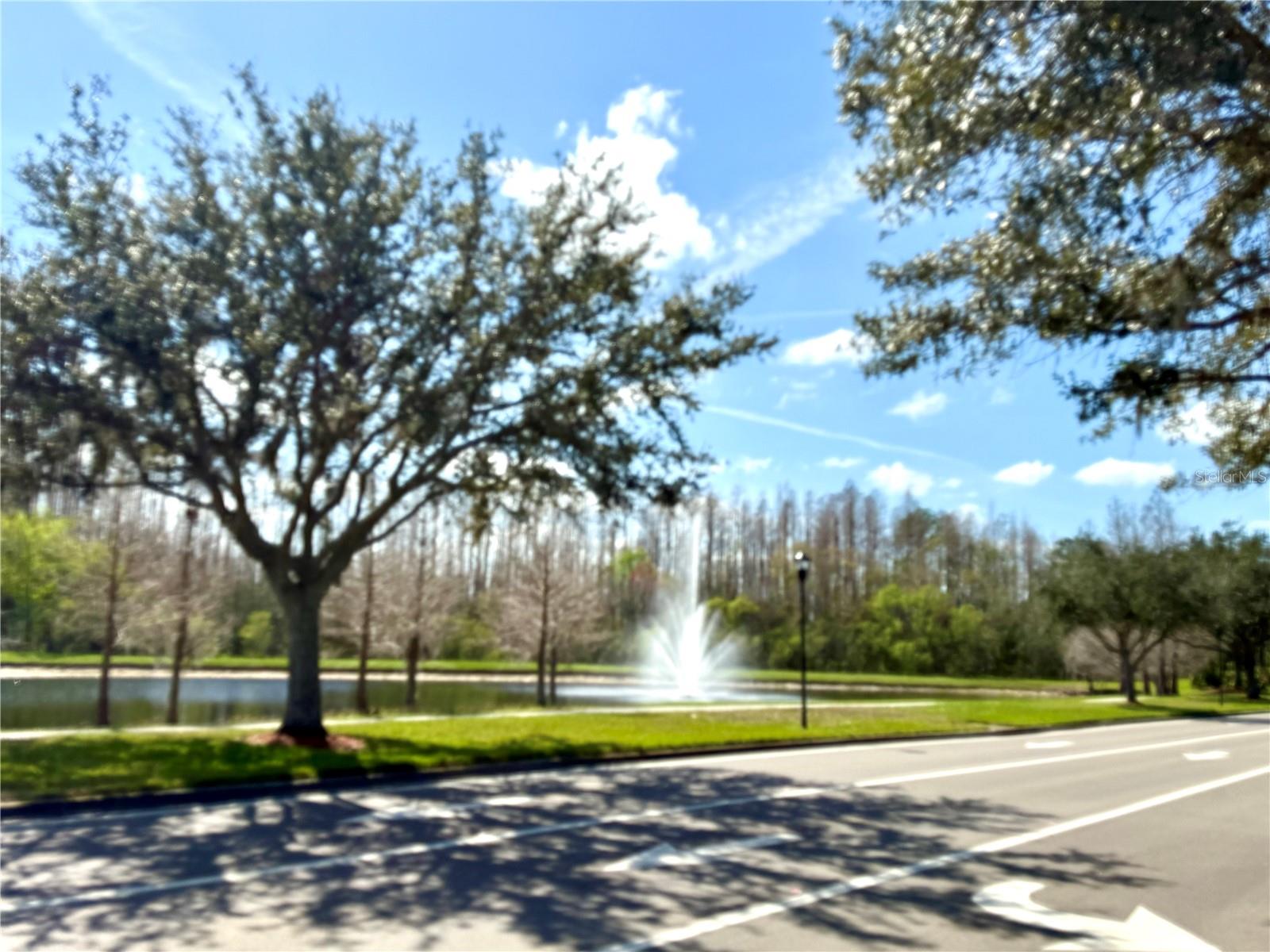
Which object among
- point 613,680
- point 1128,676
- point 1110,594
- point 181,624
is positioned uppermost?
point 1110,594

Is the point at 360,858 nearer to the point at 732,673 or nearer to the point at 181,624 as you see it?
the point at 181,624

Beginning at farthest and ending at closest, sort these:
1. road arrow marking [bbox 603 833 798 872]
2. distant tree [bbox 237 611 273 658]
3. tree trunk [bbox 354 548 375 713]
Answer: distant tree [bbox 237 611 273 658] → tree trunk [bbox 354 548 375 713] → road arrow marking [bbox 603 833 798 872]

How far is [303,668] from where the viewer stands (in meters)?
17.3

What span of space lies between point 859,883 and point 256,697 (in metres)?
33.7

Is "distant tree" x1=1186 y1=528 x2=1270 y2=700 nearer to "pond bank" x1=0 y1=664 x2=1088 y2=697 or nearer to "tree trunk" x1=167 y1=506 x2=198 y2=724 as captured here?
"tree trunk" x1=167 y1=506 x2=198 y2=724

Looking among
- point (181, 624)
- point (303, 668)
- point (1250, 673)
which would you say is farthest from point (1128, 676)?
point (181, 624)

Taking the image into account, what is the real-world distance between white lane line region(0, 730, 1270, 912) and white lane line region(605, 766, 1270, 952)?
112 inches

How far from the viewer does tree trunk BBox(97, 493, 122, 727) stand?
2502 centimetres

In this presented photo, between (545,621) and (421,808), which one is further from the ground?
(545,621)

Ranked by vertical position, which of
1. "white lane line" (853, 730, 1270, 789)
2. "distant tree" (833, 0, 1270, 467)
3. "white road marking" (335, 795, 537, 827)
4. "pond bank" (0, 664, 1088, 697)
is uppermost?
"distant tree" (833, 0, 1270, 467)

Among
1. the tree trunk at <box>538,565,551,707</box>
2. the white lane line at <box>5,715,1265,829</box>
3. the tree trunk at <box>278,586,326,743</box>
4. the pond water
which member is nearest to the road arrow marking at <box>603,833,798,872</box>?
the white lane line at <box>5,715,1265,829</box>

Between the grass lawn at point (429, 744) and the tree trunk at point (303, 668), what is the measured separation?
3.06 ft

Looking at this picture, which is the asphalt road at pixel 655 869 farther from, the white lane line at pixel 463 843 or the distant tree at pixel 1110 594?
the distant tree at pixel 1110 594

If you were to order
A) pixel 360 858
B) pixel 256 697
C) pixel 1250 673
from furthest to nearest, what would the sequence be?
pixel 256 697 → pixel 1250 673 → pixel 360 858
